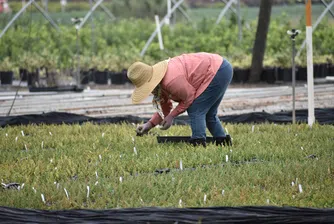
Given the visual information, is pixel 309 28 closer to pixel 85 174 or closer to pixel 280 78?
pixel 85 174

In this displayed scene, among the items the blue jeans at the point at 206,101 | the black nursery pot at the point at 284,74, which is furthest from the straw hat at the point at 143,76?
the black nursery pot at the point at 284,74

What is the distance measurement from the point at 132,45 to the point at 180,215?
49.2 feet

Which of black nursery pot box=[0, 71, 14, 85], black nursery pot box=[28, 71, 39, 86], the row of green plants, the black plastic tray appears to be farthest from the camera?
the row of green plants

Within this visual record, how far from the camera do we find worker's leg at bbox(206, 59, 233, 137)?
7188 millimetres

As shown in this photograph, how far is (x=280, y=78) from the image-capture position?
16516mm

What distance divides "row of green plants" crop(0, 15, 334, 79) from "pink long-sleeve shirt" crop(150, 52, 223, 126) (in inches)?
347

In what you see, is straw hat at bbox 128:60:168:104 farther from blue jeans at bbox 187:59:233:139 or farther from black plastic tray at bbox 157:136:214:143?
black plastic tray at bbox 157:136:214:143

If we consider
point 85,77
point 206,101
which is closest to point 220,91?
point 206,101

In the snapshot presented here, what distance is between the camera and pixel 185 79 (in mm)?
7004

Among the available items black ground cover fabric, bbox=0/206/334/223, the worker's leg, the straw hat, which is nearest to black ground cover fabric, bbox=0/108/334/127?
the worker's leg

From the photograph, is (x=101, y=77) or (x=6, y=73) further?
(x=101, y=77)

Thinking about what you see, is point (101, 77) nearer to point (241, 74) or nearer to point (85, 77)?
point (85, 77)

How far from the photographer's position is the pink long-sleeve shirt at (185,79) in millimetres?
6938

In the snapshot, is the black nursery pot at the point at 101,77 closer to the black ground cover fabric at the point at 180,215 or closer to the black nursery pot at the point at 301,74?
the black nursery pot at the point at 301,74
